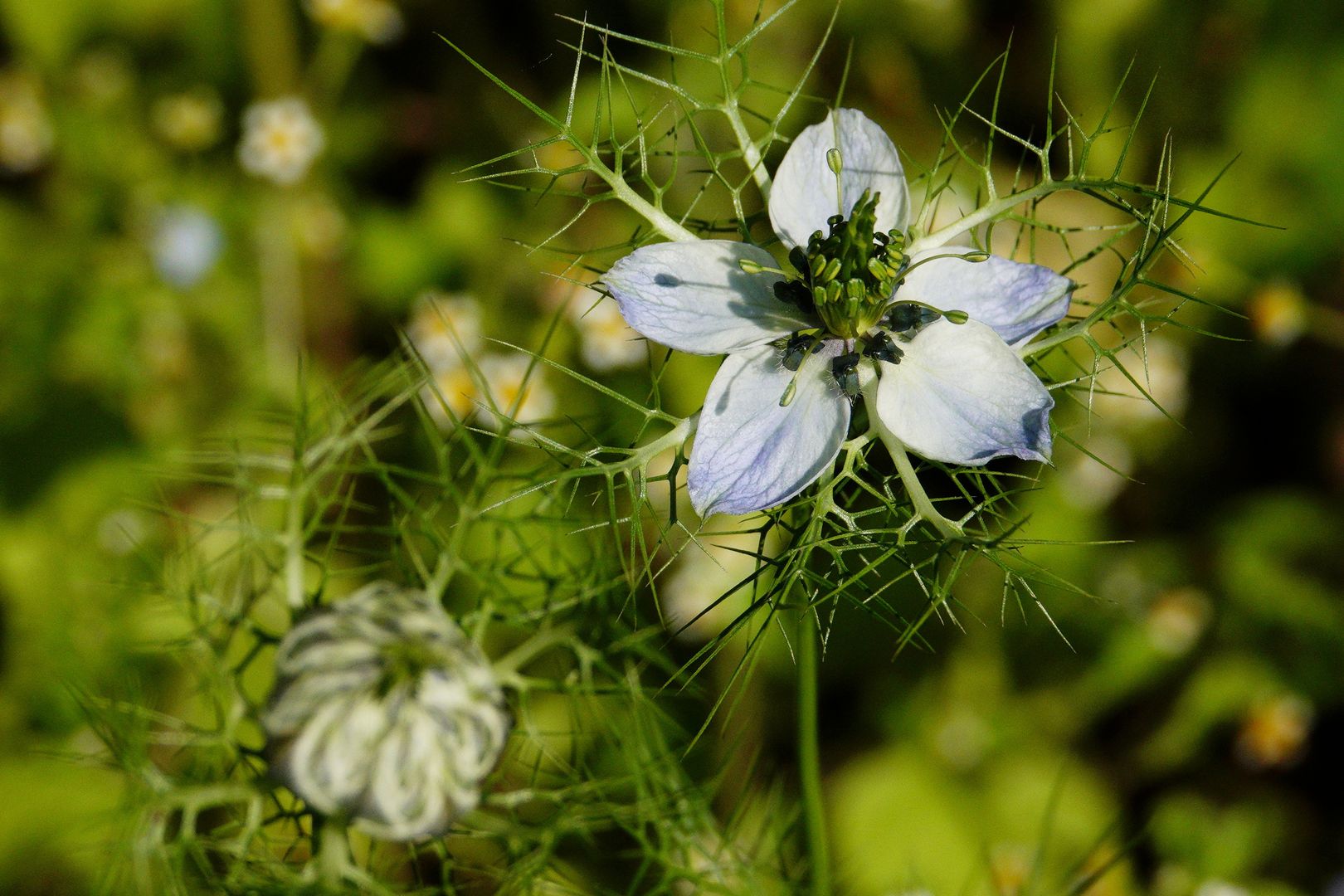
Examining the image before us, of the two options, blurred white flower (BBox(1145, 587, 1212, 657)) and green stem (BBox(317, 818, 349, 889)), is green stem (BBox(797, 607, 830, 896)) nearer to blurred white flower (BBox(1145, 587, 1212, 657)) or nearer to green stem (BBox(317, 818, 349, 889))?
green stem (BBox(317, 818, 349, 889))

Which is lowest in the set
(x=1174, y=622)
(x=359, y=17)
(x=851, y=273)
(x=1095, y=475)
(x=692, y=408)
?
(x=1174, y=622)

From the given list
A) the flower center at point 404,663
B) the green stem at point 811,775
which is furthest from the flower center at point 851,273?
the flower center at point 404,663

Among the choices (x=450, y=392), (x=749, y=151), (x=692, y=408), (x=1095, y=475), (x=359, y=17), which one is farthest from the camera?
(x=359, y=17)

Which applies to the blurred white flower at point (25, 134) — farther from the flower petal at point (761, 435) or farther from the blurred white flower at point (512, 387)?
the flower petal at point (761, 435)

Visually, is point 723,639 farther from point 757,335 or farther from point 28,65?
point 28,65

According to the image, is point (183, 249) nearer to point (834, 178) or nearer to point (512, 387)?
point (512, 387)

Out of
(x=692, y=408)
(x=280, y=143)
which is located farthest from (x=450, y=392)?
(x=280, y=143)
